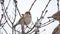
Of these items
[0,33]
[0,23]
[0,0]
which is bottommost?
[0,33]

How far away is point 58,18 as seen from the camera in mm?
500

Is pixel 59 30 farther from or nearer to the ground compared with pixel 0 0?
nearer to the ground

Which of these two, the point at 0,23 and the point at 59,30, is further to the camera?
the point at 0,23

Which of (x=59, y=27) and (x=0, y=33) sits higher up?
(x=59, y=27)

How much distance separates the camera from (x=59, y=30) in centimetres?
44

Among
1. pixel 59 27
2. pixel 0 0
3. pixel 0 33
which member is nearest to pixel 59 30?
pixel 59 27

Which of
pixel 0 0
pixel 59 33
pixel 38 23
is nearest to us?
pixel 59 33

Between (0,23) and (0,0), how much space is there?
19 cm

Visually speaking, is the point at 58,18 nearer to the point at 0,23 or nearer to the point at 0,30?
the point at 0,23

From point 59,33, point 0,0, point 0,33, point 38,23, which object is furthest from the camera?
point 0,33

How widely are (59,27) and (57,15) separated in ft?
0.25

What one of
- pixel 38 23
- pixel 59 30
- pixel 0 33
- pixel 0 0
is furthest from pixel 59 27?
pixel 0 33

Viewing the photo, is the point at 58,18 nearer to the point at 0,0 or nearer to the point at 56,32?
the point at 56,32

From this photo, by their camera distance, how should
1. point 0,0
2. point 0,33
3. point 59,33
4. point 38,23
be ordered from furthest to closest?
point 0,33 < point 0,0 < point 38,23 < point 59,33
